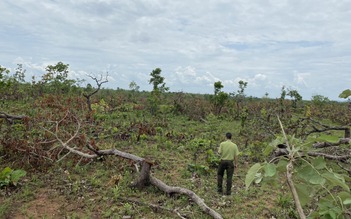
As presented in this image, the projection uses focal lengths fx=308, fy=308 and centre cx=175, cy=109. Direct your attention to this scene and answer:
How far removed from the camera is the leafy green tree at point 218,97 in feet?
48.6

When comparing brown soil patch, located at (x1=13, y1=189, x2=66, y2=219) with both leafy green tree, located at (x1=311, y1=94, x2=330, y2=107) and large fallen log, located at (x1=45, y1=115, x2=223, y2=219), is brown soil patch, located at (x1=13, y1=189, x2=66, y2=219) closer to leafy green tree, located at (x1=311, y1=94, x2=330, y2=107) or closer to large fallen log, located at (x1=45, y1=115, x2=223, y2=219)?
large fallen log, located at (x1=45, y1=115, x2=223, y2=219)

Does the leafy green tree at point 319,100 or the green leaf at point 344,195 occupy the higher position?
the leafy green tree at point 319,100

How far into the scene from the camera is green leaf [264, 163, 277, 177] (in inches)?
37.4

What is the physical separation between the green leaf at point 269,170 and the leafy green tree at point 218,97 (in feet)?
45.6

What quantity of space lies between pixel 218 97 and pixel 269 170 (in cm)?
1405

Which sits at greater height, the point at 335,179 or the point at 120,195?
the point at 335,179

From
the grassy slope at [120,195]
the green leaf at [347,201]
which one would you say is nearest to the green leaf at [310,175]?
the green leaf at [347,201]

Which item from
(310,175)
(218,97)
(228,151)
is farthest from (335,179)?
(218,97)

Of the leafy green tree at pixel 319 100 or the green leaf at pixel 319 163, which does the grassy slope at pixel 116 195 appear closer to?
the green leaf at pixel 319 163

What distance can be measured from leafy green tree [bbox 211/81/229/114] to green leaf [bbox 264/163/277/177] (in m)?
13.9

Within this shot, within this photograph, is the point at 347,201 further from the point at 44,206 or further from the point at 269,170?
the point at 44,206

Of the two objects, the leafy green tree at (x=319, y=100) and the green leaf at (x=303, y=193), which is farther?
the leafy green tree at (x=319, y=100)

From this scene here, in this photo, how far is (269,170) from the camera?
37.8 inches

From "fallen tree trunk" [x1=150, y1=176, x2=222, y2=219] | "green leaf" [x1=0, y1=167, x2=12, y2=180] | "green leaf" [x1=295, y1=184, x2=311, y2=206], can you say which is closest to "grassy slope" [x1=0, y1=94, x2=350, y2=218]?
"fallen tree trunk" [x1=150, y1=176, x2=222, y2=219]
